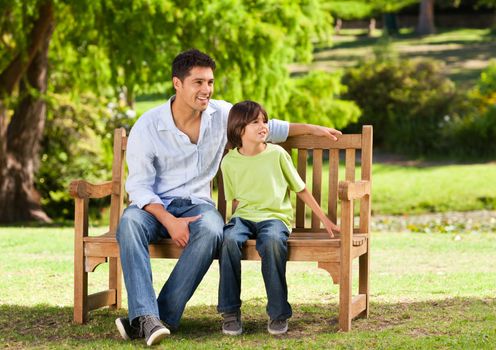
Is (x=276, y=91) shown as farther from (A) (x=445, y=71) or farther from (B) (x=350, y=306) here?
(A) (x=445, y=71)

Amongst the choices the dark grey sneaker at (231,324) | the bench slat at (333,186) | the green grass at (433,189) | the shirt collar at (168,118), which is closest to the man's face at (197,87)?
the shirt collar at (168,118)

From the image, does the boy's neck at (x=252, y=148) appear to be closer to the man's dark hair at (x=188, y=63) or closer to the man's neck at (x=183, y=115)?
the man's neck at (x=183, y=115)

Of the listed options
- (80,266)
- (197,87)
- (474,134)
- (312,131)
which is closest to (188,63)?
(197,87)

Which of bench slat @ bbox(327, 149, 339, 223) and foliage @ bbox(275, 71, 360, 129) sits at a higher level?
foliage @ bbox(275, 71, 360, 129)

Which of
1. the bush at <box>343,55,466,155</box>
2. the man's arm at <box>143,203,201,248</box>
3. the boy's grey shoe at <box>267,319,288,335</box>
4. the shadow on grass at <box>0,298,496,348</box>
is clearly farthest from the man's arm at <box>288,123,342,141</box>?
the bush at <box>343,55,466,155</box>

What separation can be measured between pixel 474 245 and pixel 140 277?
4777mm

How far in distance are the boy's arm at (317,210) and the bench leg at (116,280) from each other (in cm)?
125

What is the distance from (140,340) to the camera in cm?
466

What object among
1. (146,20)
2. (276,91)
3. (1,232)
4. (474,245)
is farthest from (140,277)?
(276,91)

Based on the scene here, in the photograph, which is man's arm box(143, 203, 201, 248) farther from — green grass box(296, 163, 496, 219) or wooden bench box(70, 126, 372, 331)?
green grass box(296, 163, 496, 219)

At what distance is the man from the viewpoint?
4.73 metres

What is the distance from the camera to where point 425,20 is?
35.6m

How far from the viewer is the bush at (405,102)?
19.1 m

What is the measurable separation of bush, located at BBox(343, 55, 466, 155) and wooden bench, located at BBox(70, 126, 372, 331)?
1350 centimetres
